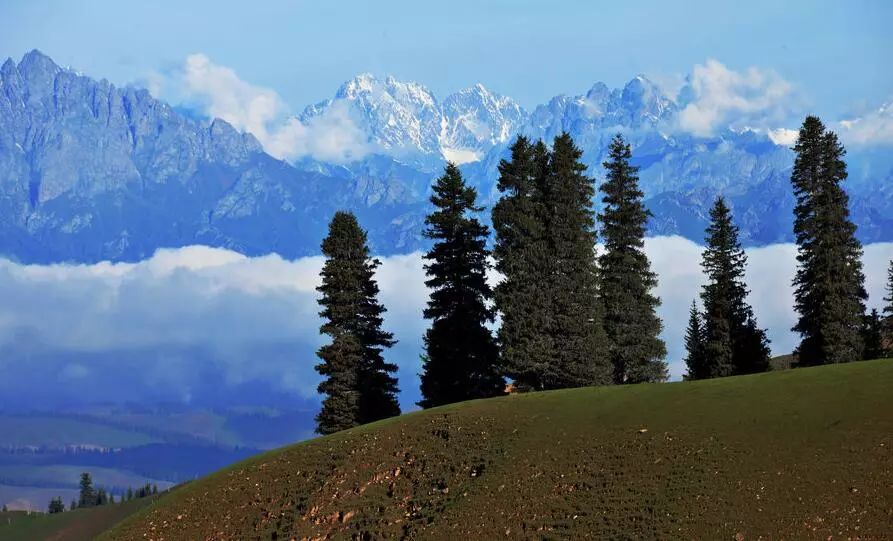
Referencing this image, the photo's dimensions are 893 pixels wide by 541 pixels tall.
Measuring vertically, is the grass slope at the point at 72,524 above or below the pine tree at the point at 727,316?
below

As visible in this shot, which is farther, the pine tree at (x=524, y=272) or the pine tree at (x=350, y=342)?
the pine tree at (x=350, y=342)

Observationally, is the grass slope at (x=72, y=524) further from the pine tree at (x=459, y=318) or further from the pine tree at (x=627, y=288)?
the pine tree at (x=627, y=288)

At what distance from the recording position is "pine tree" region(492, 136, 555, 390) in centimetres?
7394

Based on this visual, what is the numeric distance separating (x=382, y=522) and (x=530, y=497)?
26.6 feet

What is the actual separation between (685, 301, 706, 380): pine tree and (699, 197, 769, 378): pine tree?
243 centimetres

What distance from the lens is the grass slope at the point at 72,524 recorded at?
95.0 meters

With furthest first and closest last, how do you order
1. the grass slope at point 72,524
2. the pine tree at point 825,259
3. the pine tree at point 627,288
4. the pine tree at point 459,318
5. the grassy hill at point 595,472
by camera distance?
the grass slope at point 72,524 < the pine tree at point 627,288 < the pine tree at point 459,318 < the pine tree at point 825,259 < the grassy hill at point 595,472

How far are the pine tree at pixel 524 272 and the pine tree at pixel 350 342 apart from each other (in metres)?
11.9

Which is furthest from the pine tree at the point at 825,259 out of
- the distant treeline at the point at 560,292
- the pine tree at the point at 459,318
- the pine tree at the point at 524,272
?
the pine tree at the point at 459,318

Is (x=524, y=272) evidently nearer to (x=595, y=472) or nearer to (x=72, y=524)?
(x=595, y=472)

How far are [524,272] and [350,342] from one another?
1653cm

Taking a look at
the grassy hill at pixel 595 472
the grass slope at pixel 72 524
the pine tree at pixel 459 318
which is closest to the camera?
the grassy hill at pixel 595 472

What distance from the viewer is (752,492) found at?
44.1 metres

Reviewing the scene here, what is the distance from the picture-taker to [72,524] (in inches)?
4058
